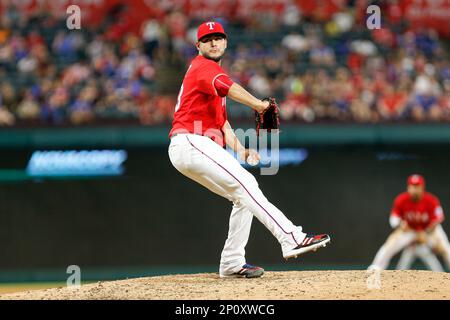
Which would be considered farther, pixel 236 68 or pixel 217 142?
pixel 236 68

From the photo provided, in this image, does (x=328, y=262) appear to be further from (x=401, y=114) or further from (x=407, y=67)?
(x=407, y=67)

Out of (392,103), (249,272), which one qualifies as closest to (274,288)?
(249,272)

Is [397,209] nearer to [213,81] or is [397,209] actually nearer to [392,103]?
[392,103]

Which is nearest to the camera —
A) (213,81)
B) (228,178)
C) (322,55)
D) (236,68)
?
(213,81)

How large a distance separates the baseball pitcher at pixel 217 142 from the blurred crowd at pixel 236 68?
19.7 feet

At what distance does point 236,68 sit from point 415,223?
3852 mm

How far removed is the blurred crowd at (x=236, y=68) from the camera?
13227mm

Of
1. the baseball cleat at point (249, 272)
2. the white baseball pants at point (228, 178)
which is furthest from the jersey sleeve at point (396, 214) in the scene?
the white baseball pants at point (228, 178)

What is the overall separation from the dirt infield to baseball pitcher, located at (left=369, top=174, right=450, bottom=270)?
5285 millimetres

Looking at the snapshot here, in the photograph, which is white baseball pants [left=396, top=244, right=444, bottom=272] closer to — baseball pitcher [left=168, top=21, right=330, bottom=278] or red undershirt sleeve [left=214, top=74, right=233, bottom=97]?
baseball pitcher [left=168, top=21, right=330, bottom=278]

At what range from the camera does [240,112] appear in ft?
43.4

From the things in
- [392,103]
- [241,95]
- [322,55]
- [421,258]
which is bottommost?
[421,258]

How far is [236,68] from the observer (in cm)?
1414

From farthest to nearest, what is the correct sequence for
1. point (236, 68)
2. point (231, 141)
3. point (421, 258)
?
point (236, 68), point (421, 258), point (231, 141)
